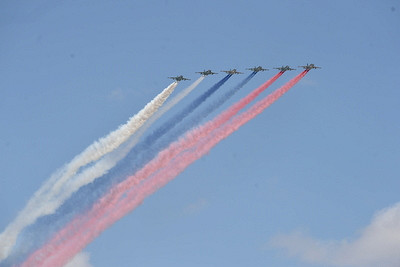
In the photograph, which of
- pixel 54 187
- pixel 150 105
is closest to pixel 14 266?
pixel 54 187

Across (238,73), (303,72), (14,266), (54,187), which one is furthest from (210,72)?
(14,266)

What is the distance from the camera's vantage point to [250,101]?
112 m

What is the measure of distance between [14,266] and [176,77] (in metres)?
36.0

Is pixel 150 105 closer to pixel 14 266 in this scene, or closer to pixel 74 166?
pixel 74 166

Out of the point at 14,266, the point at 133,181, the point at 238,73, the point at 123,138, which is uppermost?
the point at 238,73

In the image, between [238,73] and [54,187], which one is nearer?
[54,187]

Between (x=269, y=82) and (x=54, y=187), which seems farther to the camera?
(x=269, y=82)

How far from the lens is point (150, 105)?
113 meters

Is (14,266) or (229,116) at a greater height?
(229,116)

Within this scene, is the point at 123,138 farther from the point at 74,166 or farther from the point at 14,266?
the point at 14,266

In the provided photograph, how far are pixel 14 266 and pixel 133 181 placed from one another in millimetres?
19856

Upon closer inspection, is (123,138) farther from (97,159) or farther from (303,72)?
(303,72)

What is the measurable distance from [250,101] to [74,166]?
88.8 feet

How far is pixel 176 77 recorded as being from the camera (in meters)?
115
